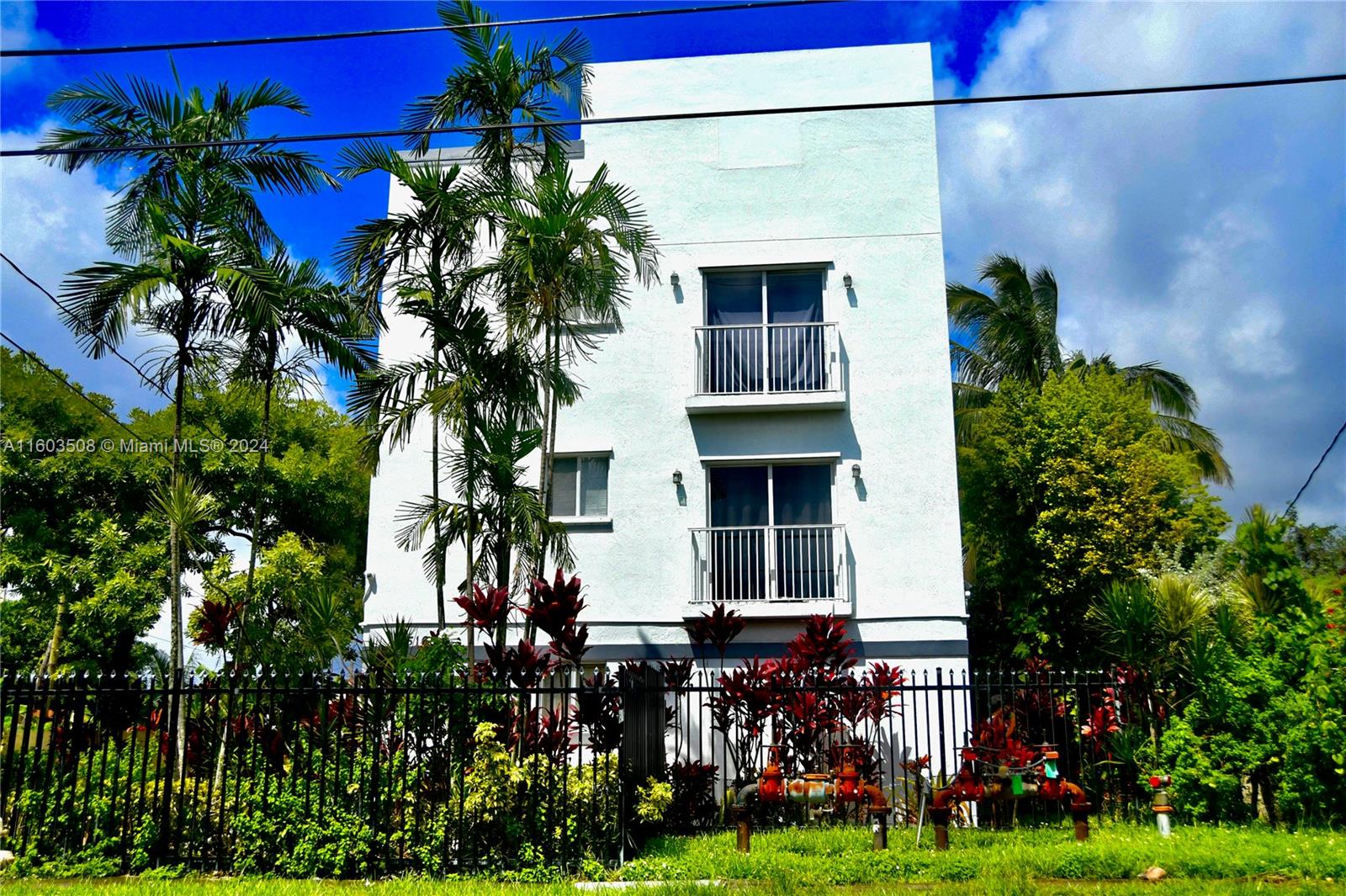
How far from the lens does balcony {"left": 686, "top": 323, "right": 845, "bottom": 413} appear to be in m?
16.0

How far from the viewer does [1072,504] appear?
61.9 feet

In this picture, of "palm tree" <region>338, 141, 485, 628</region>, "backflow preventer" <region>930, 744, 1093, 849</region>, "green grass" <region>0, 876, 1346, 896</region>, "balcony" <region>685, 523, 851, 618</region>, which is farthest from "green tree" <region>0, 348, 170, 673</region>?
"backflow preventer" <region>930, 744, 1093, 849</region>

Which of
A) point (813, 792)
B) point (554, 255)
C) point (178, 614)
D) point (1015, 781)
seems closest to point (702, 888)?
point (813, 792)

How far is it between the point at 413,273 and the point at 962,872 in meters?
9.59

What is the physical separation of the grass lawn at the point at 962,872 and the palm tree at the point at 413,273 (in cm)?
464

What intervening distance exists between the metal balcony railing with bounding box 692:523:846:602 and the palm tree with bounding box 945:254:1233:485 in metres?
8.93

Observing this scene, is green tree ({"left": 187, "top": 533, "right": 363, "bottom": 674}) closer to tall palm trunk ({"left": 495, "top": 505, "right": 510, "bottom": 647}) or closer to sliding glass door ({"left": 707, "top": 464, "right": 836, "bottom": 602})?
tall palm trunk ({"left": 495, "top": 505, "right": 510, "bottom": 647})

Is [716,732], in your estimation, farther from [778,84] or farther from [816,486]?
[778,84]

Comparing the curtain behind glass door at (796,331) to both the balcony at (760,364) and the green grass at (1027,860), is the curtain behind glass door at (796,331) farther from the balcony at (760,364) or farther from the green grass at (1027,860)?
the green grass at (1027,860)

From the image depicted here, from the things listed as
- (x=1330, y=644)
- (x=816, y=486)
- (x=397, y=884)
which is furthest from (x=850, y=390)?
(x=397, y=884)

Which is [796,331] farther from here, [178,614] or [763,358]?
[178,614]

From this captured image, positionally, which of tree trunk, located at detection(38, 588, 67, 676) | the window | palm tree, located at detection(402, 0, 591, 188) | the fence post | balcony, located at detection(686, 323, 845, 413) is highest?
palm tree, located at detection(402, 0, 591, 188)

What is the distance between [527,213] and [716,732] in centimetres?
770

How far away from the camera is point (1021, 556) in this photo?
2008 cm
